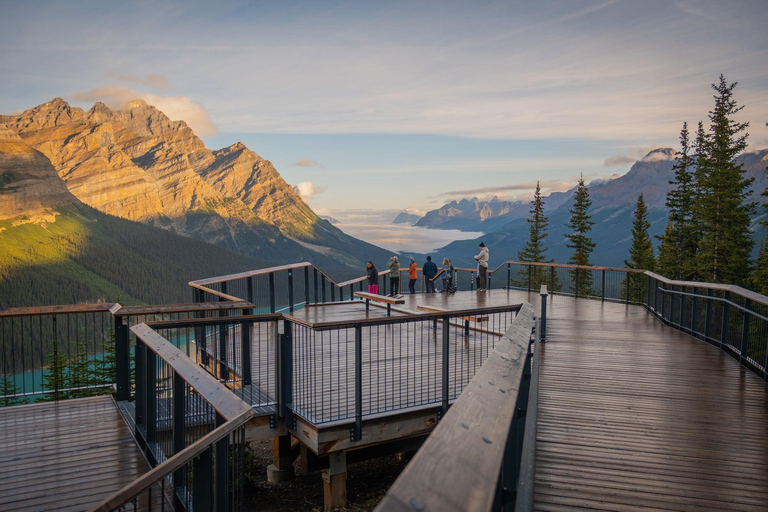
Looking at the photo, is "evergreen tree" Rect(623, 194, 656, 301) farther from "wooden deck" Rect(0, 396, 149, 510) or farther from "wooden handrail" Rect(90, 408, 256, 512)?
"wooden handrail" Rect(90, 408, 256, 512)

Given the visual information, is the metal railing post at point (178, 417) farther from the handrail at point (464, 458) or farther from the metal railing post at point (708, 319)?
the metal railing post at point (708, 319)

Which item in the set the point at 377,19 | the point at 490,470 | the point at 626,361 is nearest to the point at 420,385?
the point at 626,361

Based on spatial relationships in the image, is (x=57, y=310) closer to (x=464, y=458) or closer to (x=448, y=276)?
(x=464, y=458)

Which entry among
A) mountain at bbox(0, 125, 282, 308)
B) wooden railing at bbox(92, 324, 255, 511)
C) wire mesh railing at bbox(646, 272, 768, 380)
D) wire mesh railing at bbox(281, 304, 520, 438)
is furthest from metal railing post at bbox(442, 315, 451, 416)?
mountain at bbox(0, 125, 282, 308)

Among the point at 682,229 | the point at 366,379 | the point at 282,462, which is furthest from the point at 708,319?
the point at 682,229

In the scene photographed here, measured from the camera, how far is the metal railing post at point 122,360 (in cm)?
678

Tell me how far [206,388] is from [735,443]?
193 inches

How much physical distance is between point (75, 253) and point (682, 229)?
173114 millimetres

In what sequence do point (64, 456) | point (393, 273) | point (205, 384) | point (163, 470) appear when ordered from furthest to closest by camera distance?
point (393, 273)
point (64, 456)
point (205, 384)
point (163, 470)

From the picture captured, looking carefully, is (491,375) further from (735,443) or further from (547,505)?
(735,443)

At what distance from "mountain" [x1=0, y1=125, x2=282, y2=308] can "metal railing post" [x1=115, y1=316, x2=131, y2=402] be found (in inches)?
5337

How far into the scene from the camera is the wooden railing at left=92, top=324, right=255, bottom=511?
2.25 metres

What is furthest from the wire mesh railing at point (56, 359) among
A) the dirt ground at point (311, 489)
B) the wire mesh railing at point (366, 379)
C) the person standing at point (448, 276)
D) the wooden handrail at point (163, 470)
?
the person standing at point (448, 276)

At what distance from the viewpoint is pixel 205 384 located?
2922mm
